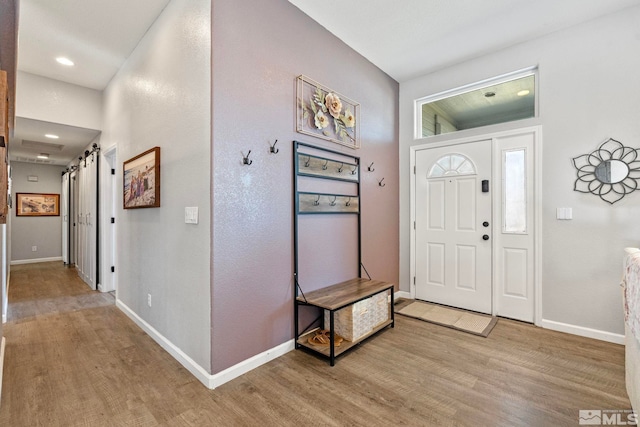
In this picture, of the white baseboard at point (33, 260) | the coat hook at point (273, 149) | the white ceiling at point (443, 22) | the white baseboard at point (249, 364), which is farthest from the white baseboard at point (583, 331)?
the white baseboard at point (33, 260)

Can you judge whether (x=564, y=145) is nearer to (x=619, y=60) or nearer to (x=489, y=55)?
(x=619, y=60)

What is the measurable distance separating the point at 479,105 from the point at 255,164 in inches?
111

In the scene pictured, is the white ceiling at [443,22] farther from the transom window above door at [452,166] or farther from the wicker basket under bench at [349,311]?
the wicker basket under bench at [349,311]

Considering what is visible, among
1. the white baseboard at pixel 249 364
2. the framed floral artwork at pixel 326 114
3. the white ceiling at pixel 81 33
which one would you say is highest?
the white ceiling at pixel 81 33

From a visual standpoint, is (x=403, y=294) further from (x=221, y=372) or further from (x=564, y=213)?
(x=221, y=372)

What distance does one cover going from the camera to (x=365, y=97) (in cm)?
335

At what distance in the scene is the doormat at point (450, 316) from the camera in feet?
9.46

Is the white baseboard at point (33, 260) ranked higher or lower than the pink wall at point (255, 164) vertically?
lower

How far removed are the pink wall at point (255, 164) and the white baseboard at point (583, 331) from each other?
90.5 inches

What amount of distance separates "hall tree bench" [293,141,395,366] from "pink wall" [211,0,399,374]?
0.10 metres

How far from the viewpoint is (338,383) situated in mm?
1956

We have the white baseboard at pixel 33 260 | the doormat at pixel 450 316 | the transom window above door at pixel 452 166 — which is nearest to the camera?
the doormat at pixel 450 316

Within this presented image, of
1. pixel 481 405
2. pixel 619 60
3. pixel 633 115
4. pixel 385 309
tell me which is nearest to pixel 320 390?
pixel 481 405

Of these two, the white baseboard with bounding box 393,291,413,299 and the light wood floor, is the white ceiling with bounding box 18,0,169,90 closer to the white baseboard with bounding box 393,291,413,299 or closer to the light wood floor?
the light wood floor
